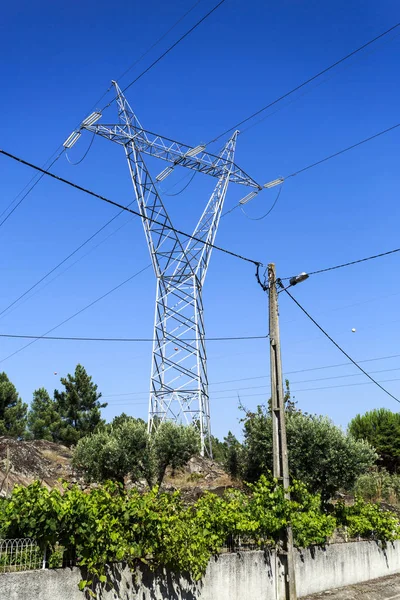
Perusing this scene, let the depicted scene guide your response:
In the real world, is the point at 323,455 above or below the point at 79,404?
below

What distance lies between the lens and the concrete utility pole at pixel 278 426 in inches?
548

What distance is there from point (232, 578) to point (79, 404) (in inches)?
2012

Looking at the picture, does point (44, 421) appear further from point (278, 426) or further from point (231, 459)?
point (278, 426)

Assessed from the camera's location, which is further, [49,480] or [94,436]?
[49,480]

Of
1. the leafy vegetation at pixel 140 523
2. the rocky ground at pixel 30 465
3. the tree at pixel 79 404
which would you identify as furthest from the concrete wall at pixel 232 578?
the tree at pixel 79 404

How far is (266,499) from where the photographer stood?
46.7 ft

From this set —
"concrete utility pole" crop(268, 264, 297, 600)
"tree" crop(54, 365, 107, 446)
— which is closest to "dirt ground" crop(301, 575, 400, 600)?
"concrete utility pole" crop(268, 264, 297, 600)

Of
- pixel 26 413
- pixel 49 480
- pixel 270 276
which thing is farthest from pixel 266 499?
pixel 26 413

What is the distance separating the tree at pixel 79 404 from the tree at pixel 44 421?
656 millimetres

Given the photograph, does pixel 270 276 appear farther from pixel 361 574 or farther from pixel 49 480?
pixel 49 480

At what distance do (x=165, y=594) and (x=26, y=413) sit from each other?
51568 mm

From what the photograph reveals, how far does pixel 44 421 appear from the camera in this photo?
2356 inches

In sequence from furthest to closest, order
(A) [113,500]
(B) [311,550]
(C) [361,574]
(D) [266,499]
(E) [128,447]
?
(E) [128,447] < (C) [361,574] < (B) [311,550] < (D) [266,499] < (A) [113,500]

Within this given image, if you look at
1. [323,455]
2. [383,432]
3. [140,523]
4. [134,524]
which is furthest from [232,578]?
[383,432]
